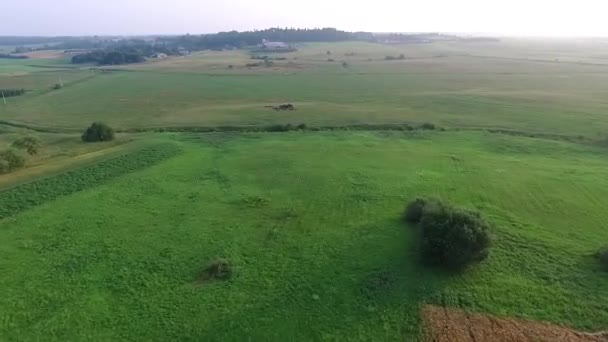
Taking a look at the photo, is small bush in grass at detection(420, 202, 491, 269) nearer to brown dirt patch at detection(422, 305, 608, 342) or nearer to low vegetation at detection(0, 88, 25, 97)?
brown dirt patch at detection(422, 305, 608, 342)

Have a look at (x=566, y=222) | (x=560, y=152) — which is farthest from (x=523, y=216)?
(x=560, y=152)

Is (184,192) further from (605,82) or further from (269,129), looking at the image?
(605,82)

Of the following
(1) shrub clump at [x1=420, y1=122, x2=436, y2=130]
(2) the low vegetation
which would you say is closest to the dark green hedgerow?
(1) shrub clump at [x1=420, y1=122, x2=436, y2=130]

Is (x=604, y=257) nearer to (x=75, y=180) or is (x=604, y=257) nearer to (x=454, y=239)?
(x=454, y=239)

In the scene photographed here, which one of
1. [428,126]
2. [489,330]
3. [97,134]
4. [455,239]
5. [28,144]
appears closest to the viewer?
[489,330]

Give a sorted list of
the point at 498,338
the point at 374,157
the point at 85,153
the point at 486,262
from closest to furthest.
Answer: the point at 498,338 < the point at 486,262 < the point at 374,157 < the point at 85,153

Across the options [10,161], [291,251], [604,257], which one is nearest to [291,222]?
[291,251]

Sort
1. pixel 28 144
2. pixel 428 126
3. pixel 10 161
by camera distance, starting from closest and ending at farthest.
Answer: pixel 10 161
pixel 28 144
pixel 428 126
